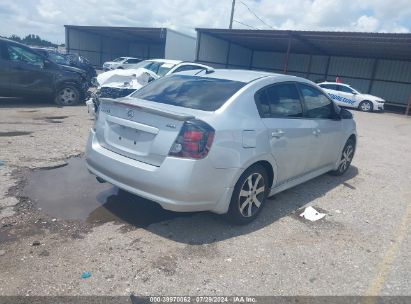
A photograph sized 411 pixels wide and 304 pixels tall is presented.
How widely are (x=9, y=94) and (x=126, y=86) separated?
3.82 m

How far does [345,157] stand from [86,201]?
4416 mm

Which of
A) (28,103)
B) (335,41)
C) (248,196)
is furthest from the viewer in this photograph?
(335,41)

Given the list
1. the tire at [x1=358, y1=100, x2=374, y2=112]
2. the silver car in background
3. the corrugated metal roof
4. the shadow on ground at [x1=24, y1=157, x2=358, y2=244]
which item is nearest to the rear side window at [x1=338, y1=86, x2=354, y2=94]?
the tire at [x1=358, y1=100, x2=374, y2=112]

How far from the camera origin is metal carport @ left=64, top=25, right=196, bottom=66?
37.2 m

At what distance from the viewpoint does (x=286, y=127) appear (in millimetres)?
4320

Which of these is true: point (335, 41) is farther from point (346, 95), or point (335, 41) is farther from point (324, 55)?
point (324, 55)

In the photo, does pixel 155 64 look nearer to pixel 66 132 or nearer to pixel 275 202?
pixel 66 132

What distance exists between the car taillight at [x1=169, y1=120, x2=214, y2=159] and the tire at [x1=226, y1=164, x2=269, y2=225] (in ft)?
2.10

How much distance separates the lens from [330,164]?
5.81 metres

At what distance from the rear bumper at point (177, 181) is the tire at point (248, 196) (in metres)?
0.17

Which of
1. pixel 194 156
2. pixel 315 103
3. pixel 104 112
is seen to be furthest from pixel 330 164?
pixel 104 112

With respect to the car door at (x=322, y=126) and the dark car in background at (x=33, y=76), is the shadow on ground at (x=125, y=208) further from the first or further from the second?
the dark car in background at (x=33, y=76)

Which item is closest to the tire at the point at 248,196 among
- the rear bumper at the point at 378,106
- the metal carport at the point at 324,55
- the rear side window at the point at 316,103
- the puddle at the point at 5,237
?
the rear side window at the point at 316,103

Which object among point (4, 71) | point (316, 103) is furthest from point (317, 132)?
point (4, 71)
